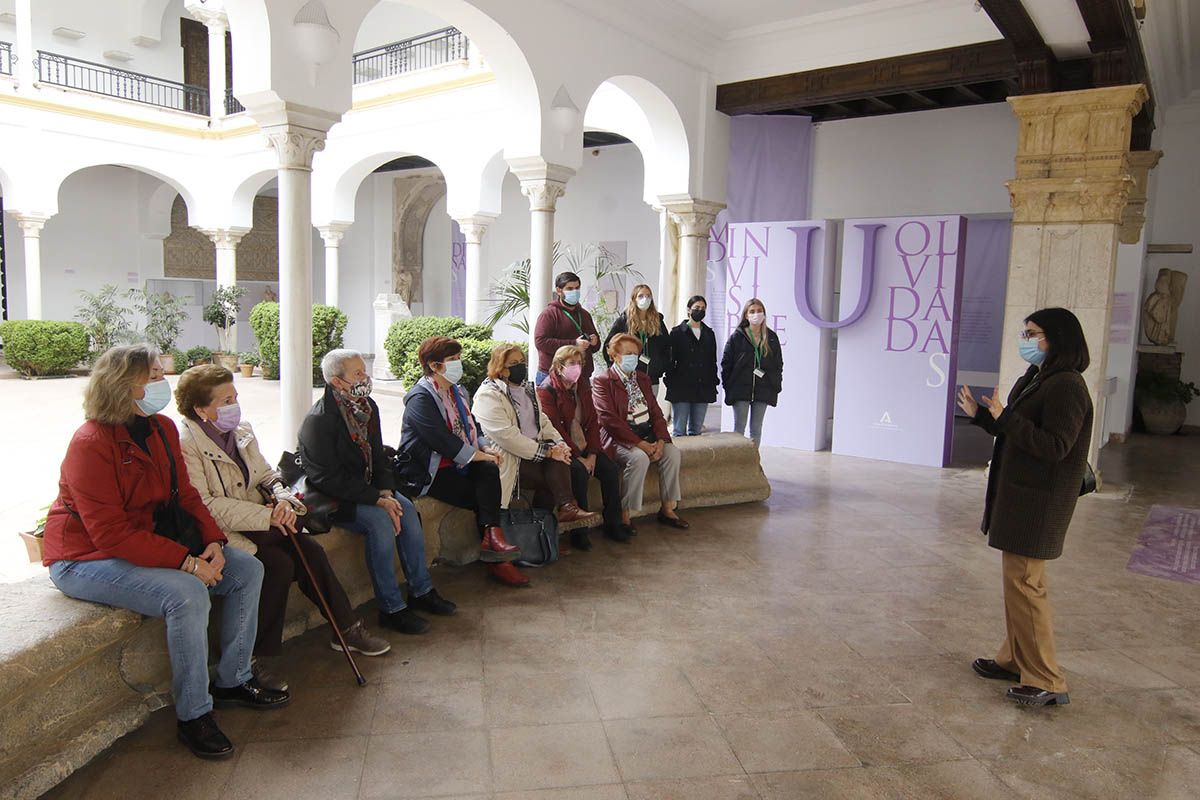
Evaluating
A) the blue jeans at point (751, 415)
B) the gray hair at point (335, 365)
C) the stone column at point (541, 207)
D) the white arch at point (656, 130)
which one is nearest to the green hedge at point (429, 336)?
the stone column at point (541, 207)

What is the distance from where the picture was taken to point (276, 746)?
294 centimetres

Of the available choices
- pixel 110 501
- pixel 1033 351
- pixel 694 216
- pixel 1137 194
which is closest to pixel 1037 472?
pixel 1033 351

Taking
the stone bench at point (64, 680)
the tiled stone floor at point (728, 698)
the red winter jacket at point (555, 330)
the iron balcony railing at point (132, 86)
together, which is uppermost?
the iron balcony railing at point (132, 86)

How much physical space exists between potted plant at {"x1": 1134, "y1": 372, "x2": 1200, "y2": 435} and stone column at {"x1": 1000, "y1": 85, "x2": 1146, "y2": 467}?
4.59 metres

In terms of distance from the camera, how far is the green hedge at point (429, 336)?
10844 millimetres

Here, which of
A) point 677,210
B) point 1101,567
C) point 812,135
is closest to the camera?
point 1101,567

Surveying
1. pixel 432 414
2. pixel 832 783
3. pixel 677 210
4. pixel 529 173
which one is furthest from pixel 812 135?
pixel 832 783

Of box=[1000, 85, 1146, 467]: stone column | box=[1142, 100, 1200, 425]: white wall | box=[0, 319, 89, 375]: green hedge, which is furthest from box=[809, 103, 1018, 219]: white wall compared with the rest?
box=[0, 319, 89, 375]: green hedge

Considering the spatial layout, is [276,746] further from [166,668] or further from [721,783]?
[721,783]

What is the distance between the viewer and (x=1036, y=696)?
3.36 meters

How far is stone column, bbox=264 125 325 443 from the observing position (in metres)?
5.50

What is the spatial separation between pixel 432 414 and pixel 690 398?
140 inches

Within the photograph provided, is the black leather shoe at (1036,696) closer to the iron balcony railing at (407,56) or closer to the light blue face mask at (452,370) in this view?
the light blue face mask at (452,370)

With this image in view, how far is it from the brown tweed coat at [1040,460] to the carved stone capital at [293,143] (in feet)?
14.0
